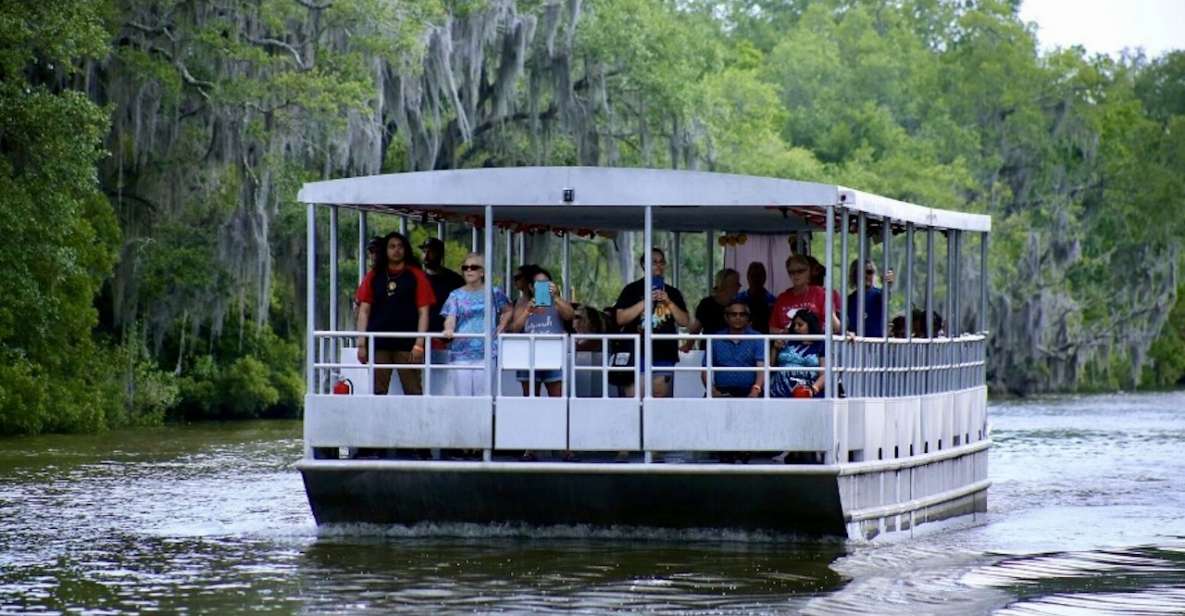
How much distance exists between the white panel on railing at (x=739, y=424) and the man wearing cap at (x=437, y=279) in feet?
7.72

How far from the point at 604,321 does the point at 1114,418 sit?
32.8m

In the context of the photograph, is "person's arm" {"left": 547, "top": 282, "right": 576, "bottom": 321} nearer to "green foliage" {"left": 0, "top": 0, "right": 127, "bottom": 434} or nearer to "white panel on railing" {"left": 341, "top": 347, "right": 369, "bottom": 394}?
"white panel on railing" {"left": 341, "top": 347, "right": 369, "bottom": 394}

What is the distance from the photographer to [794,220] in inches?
819

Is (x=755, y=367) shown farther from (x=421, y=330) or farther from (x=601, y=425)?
(x=421, y=330)

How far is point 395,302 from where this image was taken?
59.8 ft

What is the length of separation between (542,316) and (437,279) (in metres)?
1.39

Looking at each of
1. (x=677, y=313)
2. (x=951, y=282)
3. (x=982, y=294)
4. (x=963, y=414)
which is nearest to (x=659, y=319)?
(x=677, y=313)

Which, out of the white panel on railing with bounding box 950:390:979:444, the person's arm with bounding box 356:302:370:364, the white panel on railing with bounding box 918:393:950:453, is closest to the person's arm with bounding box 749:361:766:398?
the white panel on railing with bounding box 918:393:950:453

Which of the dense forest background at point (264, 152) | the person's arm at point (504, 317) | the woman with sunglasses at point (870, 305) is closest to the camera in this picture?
the person's arm at point (504, 317)

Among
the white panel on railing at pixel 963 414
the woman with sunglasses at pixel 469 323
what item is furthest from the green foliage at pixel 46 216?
the woman with sunglasses at pixel 469 323

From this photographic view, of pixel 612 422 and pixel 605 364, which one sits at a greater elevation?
pixel 605 364

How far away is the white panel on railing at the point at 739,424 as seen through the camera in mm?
16953

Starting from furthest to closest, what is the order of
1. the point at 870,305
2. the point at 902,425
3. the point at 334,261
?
the point at 870,305
the point at 902,425
the point at 334,261

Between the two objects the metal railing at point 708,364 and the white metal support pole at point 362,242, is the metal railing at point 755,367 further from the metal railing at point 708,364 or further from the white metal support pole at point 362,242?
the white metal support pole at point 362,242
